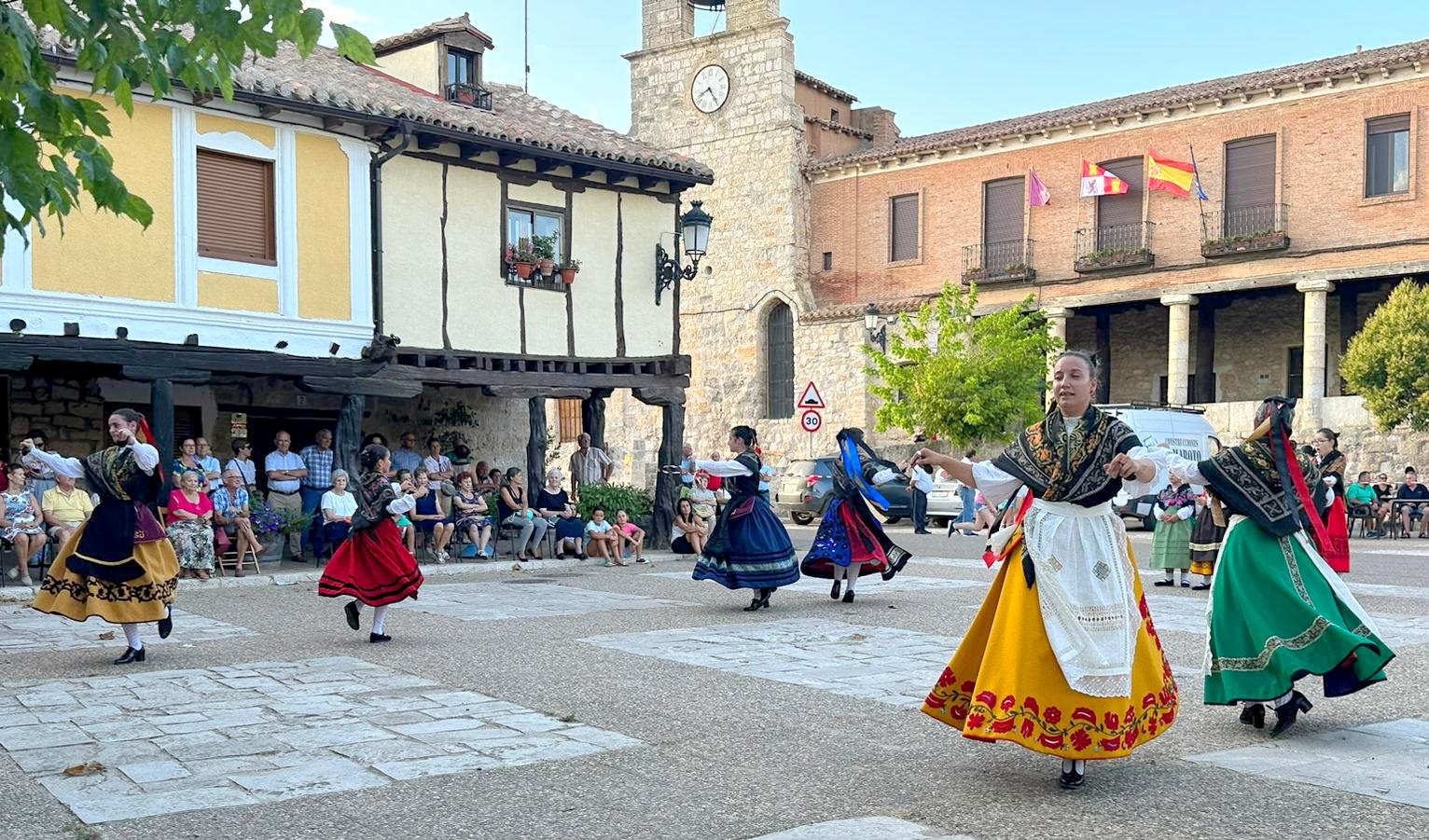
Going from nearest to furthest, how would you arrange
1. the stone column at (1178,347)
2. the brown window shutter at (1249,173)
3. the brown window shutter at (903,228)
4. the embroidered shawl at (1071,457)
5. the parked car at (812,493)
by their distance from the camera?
the embroidered shawl at (1071,457)
the parked car at (812,493)
the brown window shutter at (1249,173)
the stone column at (1178,347)
the brown window shutter at (903,228)

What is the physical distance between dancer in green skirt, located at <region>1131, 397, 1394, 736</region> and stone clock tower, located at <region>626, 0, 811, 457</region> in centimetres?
3194

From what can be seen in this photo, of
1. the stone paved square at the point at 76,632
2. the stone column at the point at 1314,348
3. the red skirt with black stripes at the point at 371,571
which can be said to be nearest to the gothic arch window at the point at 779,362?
the stone column at the point at 1314,348

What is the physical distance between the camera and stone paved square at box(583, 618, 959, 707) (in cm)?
780

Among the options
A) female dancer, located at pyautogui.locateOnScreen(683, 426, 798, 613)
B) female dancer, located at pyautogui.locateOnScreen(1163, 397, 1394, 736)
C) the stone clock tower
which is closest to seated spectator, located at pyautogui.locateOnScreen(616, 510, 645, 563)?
female dancer, located at pyautogui.locateOnScreen(683, 426, 798, 613)

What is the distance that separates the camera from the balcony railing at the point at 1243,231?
30906 mm

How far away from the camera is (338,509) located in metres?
15.6

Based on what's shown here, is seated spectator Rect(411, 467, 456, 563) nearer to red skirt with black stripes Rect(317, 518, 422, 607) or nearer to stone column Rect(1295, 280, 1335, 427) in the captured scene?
red skirt with black stripes Rect(317, 518, 422, 607)

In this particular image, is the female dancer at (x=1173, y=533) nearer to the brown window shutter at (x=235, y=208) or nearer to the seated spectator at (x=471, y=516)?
the seated spectator at (x=471, y=516)

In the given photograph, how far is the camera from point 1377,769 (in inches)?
218

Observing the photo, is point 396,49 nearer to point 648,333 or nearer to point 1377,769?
point 648,333

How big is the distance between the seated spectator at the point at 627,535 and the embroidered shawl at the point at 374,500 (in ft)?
29.0

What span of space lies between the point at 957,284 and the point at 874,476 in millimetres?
25525

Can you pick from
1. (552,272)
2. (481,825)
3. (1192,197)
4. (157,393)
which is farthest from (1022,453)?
(1192,197)

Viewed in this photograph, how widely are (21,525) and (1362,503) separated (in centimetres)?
2232
